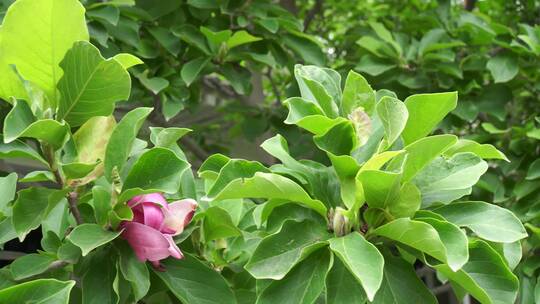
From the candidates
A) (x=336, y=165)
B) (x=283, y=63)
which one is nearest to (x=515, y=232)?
(x=336, y=165)

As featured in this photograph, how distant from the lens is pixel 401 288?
947mm

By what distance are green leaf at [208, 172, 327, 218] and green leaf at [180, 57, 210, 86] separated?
1.12 m

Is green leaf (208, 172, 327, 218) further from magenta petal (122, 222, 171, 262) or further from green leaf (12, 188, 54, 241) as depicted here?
green leaf (12, 188, 54, 241)

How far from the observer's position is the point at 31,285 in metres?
0.76

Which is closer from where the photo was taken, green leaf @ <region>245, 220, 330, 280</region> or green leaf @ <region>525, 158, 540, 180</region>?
green leaf @ <region>245, 220, 330, 280</region>

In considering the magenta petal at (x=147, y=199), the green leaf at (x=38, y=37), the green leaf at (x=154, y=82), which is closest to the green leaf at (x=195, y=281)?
the magenta petal at (x=147, y=199)

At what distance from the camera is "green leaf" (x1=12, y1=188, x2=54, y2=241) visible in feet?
3.02

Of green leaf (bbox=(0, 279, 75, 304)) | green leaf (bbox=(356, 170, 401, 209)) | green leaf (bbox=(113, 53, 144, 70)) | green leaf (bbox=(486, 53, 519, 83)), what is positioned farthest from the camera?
green leaf (bbox=(486, 53, 519, 83))

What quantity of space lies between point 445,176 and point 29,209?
596mm

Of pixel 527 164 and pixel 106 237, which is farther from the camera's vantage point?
pixel 527 164

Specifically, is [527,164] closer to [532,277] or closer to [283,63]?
[532,277]

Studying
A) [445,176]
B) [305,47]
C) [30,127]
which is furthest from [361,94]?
[305,47]

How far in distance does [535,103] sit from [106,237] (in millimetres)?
2275

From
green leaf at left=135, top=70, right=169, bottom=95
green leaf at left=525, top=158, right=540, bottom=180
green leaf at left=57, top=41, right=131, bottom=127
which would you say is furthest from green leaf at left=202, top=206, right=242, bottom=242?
green leaf at left=525, top=158, right=540, bottom=180
